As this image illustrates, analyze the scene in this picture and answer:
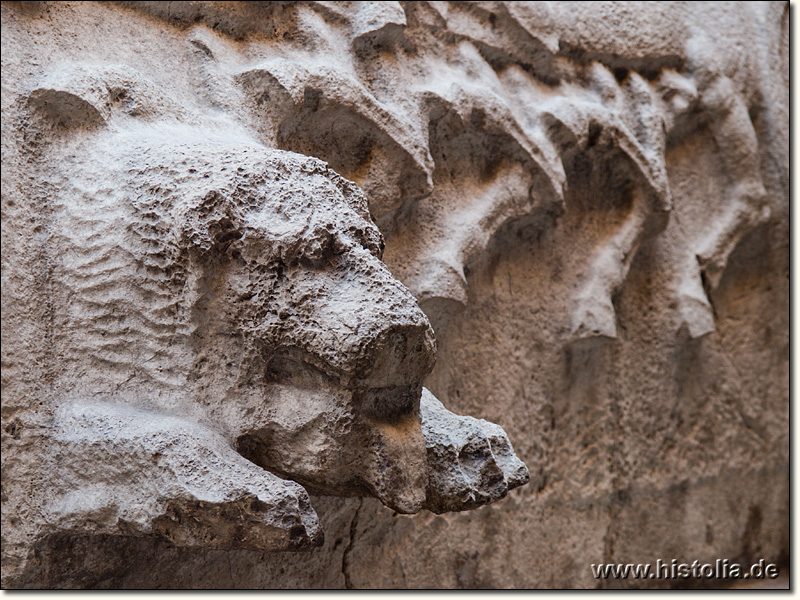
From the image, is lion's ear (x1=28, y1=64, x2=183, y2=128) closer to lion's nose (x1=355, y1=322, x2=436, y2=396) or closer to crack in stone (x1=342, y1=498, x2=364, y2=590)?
lion's nose (x1=355, y1=322, x2=436, y2=396)

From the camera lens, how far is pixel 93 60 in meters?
1.00

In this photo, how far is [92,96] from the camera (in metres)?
0.93

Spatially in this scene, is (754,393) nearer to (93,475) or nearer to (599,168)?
(599,168)

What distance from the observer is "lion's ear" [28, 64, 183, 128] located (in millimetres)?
920

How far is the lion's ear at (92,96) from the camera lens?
3.02 feet

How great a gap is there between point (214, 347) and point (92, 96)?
324 millimetres

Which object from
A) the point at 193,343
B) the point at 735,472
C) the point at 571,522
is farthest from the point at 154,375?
the point at 735,472

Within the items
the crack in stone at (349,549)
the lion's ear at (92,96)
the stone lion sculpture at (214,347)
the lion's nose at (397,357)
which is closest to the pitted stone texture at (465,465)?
the stone lion sculpture at (214,347)

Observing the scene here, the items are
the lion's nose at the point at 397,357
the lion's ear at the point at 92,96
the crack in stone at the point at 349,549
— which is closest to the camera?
the lion's nose at the point at 397,357

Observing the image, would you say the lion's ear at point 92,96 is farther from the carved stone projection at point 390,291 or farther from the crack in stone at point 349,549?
the crack in stone at point 349,549

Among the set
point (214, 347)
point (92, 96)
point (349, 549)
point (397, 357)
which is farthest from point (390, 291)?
point (349, 549)

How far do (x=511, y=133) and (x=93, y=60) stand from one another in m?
0.63

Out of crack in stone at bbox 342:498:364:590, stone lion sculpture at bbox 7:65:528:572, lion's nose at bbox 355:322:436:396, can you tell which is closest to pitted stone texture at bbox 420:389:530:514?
stone lion sculpture at bbox 7:65:528:572

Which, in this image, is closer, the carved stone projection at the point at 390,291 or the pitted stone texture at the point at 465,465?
the carved stone projection at the point at 390,291
